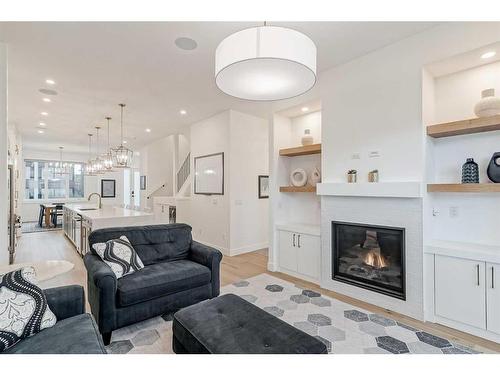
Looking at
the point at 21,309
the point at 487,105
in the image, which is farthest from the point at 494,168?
the point at 21,309

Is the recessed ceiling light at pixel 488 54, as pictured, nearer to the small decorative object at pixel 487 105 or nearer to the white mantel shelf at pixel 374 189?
the small decorative object at pixel 487 105

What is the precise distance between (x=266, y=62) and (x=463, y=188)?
233cm

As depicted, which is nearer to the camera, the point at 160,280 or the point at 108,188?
the point at 160,280

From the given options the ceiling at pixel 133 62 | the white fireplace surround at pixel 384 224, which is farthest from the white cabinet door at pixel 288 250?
the ceiling at pixel 133 62

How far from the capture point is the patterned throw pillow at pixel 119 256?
2.61 metres

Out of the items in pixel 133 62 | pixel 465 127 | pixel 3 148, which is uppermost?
pixel 133 62

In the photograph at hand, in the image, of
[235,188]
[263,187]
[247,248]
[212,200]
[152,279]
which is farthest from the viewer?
[263,187]

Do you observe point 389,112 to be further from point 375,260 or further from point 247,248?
point 247,248

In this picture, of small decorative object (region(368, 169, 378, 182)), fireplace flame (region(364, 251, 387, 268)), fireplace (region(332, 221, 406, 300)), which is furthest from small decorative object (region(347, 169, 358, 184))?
fireplace flame (region(364, 251, 387, 268))

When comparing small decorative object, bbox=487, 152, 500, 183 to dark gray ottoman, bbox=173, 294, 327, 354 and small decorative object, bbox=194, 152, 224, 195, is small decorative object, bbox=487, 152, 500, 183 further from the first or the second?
small decorative object, bbox=194, 152, 224, 195

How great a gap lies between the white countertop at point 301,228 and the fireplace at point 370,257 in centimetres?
33

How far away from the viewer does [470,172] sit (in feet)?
8.52

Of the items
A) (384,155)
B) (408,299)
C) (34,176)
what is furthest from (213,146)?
(34,176)

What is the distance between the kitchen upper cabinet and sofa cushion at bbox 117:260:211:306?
1569 millimetres
